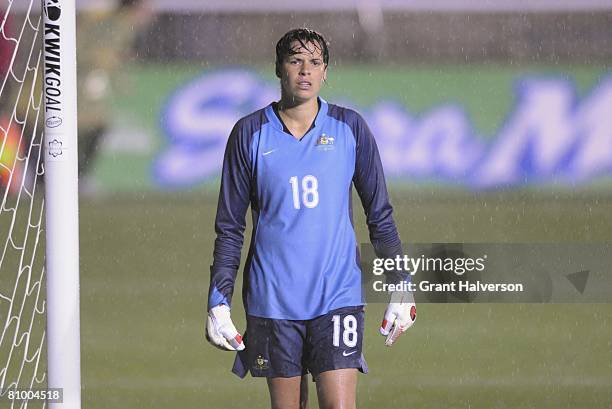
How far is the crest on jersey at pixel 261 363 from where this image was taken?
4.05 meters

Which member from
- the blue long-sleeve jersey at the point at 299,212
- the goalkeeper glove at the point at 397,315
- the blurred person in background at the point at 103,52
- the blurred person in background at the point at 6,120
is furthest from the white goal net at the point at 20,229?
the goalkeeper glove at the point at 397,315

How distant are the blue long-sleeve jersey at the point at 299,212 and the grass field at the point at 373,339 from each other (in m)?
2.32

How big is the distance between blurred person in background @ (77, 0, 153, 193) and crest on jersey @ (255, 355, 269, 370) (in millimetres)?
11125

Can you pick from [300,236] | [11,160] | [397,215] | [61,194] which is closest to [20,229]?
[11,160]

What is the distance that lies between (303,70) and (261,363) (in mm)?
1038

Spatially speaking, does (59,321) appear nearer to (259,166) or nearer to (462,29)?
(259,166)

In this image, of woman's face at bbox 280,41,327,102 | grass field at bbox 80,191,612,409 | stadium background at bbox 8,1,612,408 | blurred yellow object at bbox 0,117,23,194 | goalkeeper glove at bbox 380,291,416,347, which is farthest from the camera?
blurred yellow object at bbox 0,117,23,194

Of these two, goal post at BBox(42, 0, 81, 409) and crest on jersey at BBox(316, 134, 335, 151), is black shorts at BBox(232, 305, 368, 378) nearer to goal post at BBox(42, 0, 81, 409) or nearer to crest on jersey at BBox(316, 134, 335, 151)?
crest on jersey at BBox(316, 134, 335, 151)

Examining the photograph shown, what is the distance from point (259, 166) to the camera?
402 centimetres

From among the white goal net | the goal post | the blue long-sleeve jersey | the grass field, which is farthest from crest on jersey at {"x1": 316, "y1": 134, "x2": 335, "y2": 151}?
the grass field

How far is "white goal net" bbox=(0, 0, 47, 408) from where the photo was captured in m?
5.14

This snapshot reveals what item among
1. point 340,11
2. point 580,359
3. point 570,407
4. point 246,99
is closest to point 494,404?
point 570,407

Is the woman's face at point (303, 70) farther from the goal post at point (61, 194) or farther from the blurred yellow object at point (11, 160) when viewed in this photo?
the blurred yellow object at point (11, 160)

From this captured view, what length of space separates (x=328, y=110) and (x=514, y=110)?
10883 mm
